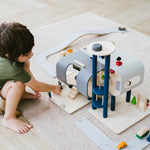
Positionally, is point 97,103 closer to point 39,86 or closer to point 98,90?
point 98,90

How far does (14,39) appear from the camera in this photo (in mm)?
1198

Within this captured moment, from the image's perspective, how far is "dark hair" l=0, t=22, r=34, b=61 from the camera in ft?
3.92

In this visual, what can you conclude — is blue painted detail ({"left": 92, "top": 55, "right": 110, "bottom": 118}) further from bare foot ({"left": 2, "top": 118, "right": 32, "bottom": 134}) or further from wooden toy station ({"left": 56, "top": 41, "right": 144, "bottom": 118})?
bare foot ({"left": 2, "top": 118, "right": 32, "bottom": 134})

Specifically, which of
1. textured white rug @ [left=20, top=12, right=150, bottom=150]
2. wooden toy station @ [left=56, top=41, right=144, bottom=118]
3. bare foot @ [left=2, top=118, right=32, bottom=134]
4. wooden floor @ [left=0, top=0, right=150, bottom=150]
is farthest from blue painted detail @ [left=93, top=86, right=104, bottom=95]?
wooden floor @ [left=0, top=0, right=150, bottom=150]

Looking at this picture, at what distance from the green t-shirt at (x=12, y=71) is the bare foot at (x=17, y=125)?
214mm

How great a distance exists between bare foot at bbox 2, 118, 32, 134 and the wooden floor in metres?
1.17

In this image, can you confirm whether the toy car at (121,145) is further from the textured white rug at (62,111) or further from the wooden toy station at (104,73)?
the wooden toy station at (104,73)

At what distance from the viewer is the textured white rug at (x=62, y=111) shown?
1.28 meters

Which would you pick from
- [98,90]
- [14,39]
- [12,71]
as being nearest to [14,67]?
[12,71]

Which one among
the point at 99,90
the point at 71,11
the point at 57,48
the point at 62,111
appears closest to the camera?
the point at 99,90

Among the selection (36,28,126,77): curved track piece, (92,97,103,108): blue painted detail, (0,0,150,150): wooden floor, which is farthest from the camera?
(0,0,150,150): wooden floor

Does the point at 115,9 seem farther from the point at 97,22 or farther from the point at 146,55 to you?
the point at 146,55

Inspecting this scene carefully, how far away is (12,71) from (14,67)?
26mm

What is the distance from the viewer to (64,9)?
2.63 metres
